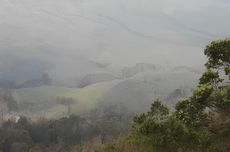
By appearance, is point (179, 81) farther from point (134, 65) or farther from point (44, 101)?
point (44, 101)

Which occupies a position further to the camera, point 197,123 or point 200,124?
point 200,124

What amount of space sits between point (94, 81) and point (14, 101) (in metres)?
33.4

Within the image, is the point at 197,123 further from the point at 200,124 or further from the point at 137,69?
the point at 137,69

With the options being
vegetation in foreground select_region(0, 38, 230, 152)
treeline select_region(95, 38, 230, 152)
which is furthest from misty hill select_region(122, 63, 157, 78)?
treeline select_region(95, 38, 230, 152)

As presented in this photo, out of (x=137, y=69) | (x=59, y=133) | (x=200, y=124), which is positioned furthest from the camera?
(x=137, y=69)

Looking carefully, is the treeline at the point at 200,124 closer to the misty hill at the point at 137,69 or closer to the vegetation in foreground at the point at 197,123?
the vegetation in foreground at the point at 197,123

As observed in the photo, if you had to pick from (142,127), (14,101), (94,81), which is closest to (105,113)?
(94,81)

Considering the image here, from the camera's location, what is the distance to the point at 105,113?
268ft

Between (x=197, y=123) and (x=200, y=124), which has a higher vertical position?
(x=197, y=123)

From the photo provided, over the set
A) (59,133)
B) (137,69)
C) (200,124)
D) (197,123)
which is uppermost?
(197,123)

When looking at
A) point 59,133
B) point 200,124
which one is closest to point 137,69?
point 59,133

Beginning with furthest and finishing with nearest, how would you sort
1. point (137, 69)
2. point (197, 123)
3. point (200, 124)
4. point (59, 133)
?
point (137, 69) < point (59, 133) < point (200, 124) < point (197, 123)

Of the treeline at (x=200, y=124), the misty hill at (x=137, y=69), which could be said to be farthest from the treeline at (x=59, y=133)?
the treeline at (x=200, y=124)

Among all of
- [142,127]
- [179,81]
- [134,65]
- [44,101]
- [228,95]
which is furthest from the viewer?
[134,65]
